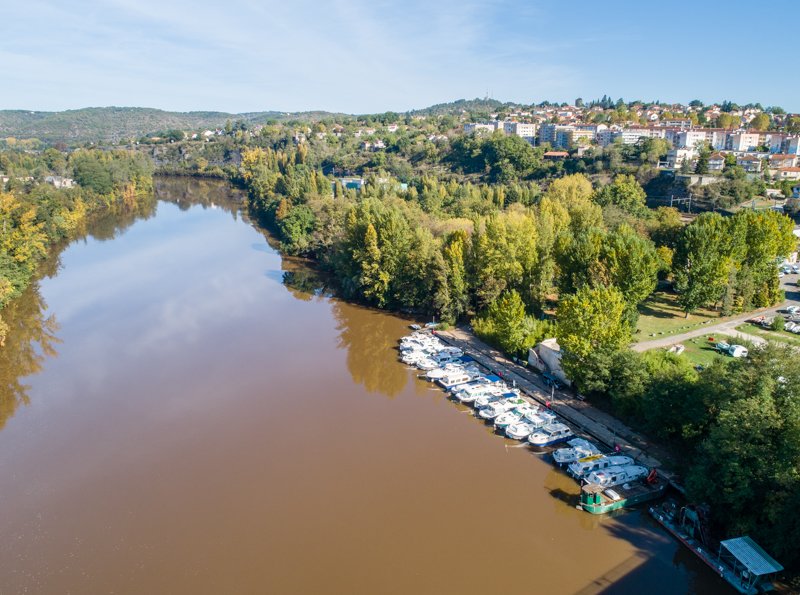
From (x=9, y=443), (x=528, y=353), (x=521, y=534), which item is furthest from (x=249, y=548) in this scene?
(x=528, y=353)

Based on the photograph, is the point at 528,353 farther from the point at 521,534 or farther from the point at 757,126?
the point at 757,126

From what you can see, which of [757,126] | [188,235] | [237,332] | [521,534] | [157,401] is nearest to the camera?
[521,534]

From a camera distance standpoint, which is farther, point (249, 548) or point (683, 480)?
point (683, 480)

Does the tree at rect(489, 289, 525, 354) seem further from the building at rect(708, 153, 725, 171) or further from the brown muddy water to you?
the building at rect(708, 153, 725, 171)

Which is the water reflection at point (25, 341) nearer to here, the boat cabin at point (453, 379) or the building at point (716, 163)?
the boat cabin at point (453, 379)

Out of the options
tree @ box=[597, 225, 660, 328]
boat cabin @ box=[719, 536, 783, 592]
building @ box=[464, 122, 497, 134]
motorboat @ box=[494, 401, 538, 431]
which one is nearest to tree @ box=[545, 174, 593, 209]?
tree @ box=[597, 225, 660, 328]

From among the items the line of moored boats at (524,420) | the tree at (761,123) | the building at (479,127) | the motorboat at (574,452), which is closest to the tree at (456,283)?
the line of moored boats at (524,420)
